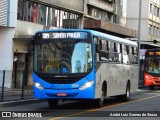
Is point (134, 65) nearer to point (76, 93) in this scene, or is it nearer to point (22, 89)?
point (22, 89)

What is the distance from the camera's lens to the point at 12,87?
24.2 meters

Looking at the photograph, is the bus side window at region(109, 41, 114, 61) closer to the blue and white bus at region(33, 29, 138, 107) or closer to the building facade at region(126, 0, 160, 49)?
the blue and white bus at region(33, 29, 138, 107)

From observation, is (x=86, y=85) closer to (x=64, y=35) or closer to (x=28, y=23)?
(x=64, y=35)

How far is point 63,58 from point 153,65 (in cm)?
2260

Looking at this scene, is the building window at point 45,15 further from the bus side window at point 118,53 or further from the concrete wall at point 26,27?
the bus side window at point 118,53

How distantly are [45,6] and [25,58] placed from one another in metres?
4.33

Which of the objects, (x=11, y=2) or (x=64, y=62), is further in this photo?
(x=11, y=2)

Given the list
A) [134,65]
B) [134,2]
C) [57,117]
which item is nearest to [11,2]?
[134,65]

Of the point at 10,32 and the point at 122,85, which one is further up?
the point at 10,32

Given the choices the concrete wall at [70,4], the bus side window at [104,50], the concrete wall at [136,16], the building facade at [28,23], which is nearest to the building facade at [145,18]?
the concrete wall at [136,16]

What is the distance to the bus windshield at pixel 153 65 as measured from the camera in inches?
1591

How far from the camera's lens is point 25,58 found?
36094mm

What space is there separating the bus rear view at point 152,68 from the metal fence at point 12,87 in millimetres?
17025

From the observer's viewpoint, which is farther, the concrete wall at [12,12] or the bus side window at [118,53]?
the concrete wall at [12,12]
